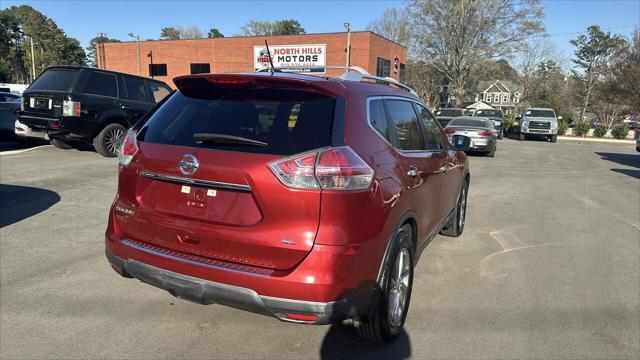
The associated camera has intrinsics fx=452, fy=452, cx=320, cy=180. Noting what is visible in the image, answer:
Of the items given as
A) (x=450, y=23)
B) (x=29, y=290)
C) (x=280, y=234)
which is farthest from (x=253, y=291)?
(x=450, y=23)

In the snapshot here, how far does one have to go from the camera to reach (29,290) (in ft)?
12.3

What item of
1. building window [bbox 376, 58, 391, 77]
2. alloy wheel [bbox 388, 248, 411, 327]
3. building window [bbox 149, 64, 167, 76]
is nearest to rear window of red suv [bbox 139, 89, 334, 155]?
alloy wheel [bbox 388, 248, 411, 327]

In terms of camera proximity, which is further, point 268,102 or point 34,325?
point 34,325

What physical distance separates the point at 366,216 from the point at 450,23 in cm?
4442

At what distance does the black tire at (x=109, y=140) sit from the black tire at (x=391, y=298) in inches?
334

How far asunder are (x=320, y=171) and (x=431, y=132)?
2.17m

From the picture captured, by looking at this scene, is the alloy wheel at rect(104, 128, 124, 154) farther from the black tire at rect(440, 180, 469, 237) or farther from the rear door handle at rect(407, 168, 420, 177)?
the rear door handle at rect(407, 168, 420, 177)

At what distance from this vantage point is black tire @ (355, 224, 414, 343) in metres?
2.80

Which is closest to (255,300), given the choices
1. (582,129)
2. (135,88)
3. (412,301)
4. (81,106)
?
(412,301)

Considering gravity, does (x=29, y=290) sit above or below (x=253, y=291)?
below

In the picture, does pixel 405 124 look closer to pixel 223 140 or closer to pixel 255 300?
pixel 223 140

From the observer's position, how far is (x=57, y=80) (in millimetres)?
9750

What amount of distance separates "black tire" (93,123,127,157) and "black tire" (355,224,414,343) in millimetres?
8488

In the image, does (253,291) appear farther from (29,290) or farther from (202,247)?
(29,290)
